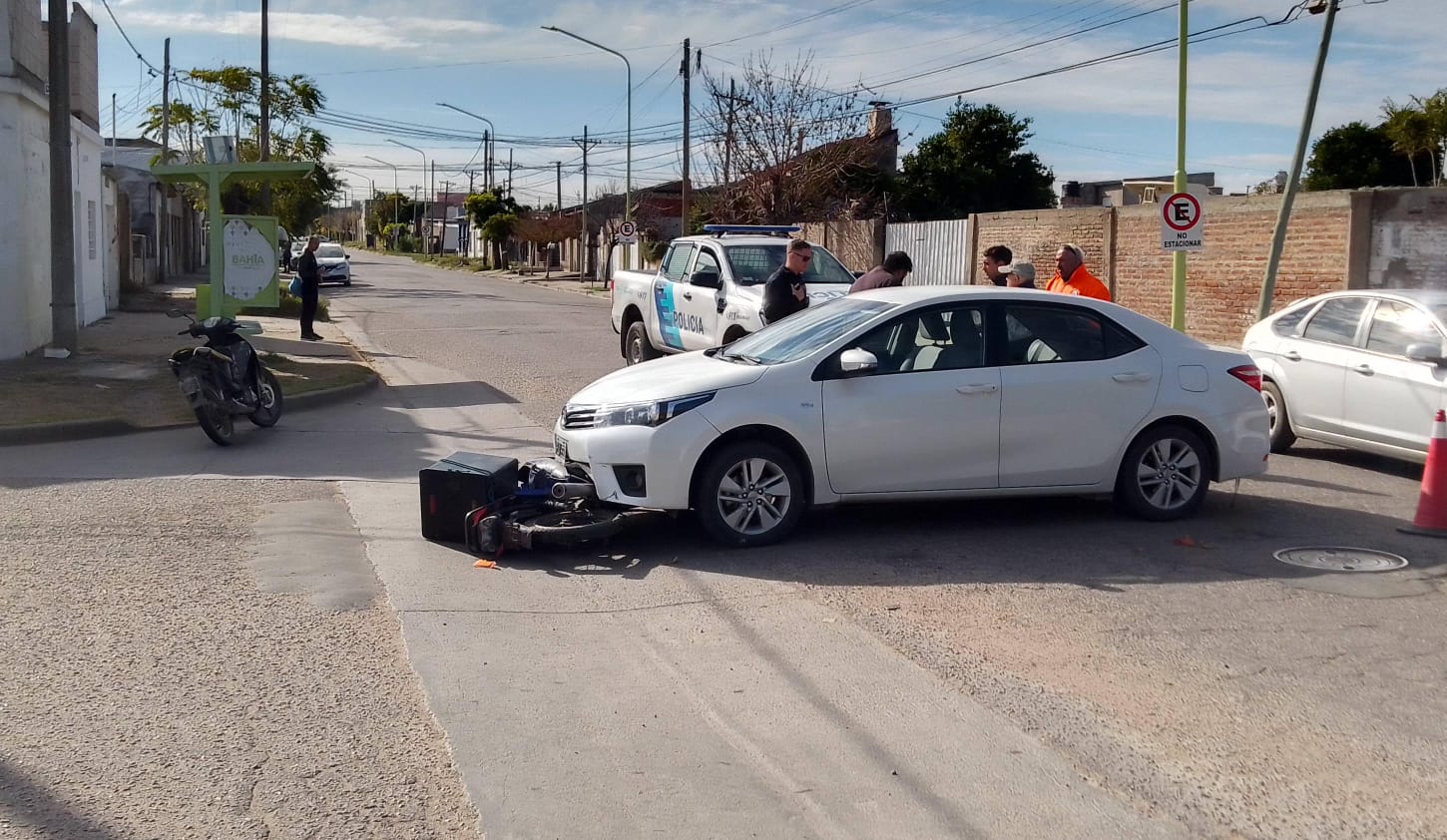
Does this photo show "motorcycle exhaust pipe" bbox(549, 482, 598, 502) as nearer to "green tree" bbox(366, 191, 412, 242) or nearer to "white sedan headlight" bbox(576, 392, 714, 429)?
"white sedan headlight" bbox(576, 392, 714, 429)

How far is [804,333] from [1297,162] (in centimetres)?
1372

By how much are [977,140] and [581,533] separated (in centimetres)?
3833

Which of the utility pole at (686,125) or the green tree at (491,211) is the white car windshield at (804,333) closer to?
the utility pole at (686,125)

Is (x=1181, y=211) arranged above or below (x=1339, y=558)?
above

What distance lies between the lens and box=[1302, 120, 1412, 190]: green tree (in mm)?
40500

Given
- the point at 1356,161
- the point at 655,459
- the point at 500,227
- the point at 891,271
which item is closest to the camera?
the point at 655,459

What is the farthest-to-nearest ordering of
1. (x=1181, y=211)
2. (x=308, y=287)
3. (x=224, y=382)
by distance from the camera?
(x=308, y=287) < (x=1181, y=211) < (x=224, y=382)

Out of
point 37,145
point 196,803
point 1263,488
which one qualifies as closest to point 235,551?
point 196,803

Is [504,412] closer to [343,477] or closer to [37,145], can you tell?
[343,477]

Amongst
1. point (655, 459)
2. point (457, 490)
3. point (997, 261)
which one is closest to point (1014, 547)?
point (655, 459)

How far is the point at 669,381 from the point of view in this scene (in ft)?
27.0

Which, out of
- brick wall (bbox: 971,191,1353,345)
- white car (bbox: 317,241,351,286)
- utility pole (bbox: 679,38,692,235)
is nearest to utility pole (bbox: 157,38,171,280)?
white car (bbox: 317,241,351,286)

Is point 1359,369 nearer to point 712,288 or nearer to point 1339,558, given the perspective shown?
point 1339,558

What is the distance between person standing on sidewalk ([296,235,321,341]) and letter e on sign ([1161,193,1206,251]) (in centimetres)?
1328
